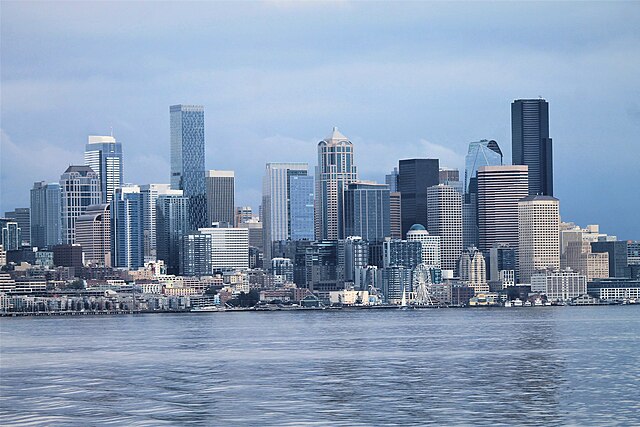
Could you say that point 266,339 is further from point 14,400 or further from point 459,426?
point 459,426

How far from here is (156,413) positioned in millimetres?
48844

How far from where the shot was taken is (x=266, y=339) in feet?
339

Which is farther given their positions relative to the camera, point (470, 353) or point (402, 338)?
point (402, 338)

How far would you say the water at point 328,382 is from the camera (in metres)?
47.6

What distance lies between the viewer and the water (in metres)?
47.6

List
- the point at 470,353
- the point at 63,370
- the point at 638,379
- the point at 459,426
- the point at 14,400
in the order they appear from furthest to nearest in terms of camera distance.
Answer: the point at 470,353
the point at 63,370
the point at 638,379
the point at 14,400
the point at 459,426

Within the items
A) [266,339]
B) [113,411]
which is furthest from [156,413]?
[266,339]

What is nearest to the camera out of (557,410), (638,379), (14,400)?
(557,410)

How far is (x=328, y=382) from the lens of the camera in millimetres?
59781

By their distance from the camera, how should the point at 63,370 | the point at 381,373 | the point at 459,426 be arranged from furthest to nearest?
the point at 63,370 < the point at 381,373 < the point at 459,426

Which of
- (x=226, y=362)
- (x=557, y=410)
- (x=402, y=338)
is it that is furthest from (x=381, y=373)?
(x=402, y=338)

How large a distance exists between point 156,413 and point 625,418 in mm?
15537

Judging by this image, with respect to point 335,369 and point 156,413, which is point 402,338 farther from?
point 156,413

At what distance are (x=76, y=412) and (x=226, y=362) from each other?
78.9 feet
